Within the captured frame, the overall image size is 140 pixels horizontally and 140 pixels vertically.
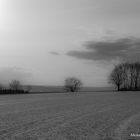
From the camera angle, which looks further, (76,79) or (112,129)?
(76,79)

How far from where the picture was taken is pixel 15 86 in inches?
4173

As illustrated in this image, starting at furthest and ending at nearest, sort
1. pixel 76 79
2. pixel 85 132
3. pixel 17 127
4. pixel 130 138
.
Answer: pixel 76 79 < pixel 17 127 < pixel 85 132 < pixel 130 138

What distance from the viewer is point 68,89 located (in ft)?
332

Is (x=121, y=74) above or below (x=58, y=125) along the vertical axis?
above

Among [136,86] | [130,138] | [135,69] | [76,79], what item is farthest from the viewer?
Result: [76,79]

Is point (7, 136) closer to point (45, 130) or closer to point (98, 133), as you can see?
point (45, 130)

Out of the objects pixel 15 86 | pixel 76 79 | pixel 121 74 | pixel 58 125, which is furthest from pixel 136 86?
pixel 58 125

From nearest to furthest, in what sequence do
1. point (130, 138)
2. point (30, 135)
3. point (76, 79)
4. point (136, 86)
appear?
1. point (130, 138)
2. point (30, 135)
3. point (136, 86)
4. point (76, 79)

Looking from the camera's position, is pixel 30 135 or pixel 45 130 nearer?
pixel 30 135

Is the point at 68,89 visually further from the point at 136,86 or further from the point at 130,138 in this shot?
the point at 130,138

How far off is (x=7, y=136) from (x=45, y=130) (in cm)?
176

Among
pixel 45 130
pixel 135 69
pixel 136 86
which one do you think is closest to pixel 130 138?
pixel 45 130

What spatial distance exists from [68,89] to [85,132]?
303 ft

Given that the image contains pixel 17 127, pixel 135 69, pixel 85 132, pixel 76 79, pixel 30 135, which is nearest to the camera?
pixel 30 135
